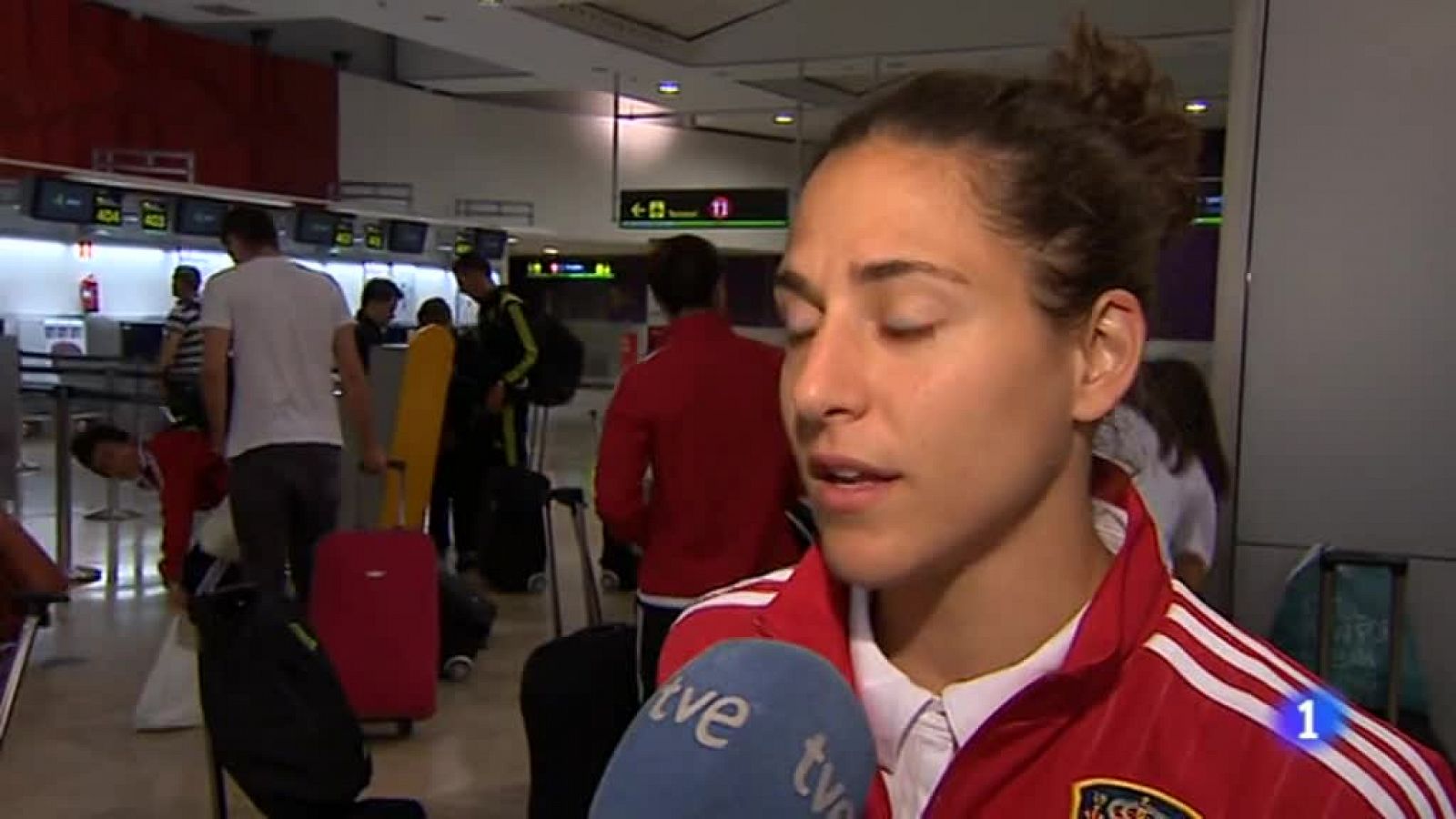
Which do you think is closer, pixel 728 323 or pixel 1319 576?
pixel 1319 576

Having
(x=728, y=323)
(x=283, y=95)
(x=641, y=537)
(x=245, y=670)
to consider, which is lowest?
(x=245, y=670)

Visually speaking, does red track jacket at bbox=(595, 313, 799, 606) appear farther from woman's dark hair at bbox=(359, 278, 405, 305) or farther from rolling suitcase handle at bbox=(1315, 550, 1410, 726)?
woman's dark hair at bbox=(359, 278, 405, 305)

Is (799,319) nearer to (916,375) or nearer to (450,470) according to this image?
(916,375)

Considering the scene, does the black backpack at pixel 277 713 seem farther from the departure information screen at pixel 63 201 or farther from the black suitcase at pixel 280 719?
the departure information screen at pixel 63 201

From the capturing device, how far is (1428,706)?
3.16 metres

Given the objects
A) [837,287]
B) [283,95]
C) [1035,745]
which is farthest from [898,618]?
[283,95]

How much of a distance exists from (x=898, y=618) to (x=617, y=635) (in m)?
2.38

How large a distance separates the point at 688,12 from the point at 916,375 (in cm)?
870

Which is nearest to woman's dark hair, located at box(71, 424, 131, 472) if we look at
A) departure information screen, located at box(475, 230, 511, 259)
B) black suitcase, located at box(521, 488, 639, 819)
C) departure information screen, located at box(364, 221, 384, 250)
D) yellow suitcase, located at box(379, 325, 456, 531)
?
yellow suitcase, located at box(379, 325, 456, 531)

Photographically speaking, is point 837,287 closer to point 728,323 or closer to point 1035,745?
point 1035,745

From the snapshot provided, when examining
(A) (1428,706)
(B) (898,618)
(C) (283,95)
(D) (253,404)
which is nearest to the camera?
(B) (898,618)

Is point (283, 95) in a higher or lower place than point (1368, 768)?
higher

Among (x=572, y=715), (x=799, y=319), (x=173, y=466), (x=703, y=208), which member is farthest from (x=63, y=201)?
(x=799, y=319)

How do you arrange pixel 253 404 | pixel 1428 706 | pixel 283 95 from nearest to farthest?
pixel 1428 706 < pixel 253 404 < pixel 283 95
